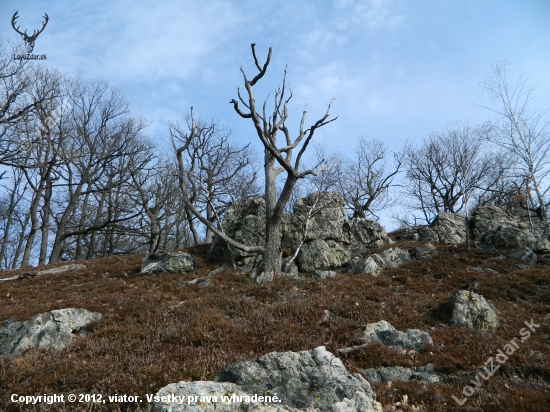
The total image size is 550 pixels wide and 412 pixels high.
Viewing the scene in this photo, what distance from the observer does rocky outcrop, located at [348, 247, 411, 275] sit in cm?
1634

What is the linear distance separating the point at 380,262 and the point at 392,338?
9.95 metres

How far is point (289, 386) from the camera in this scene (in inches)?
197

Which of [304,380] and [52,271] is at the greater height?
[52,271]

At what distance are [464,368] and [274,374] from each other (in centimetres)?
412

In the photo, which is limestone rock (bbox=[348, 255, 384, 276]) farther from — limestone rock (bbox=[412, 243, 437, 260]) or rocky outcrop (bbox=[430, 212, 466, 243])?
rocky outcrop (bbox=[430, 212, 466, 243])

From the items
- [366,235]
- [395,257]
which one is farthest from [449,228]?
[395,257]

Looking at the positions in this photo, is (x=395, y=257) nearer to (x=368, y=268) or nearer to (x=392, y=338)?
(x=368, y=268)

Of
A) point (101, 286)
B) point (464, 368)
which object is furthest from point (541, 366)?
point (101, 286)

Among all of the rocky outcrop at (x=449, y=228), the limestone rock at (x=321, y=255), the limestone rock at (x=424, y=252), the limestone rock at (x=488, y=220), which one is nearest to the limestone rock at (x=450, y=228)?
the rocky outcrop at (x=449, y=228)

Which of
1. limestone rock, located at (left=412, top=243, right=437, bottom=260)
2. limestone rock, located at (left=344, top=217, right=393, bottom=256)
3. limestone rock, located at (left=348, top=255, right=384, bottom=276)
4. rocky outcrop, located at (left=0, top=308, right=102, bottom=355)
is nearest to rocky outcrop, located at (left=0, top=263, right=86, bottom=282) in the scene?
rocky outcrop, located at (left=0, top=308, right=102, bottom=355)

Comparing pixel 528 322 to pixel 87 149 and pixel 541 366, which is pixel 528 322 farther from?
pixel 87 149

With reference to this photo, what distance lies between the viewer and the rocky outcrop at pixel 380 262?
1634cm

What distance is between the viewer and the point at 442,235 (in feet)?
83.6

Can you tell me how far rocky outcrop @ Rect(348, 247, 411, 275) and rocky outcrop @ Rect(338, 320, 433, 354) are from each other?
7.66 metres
